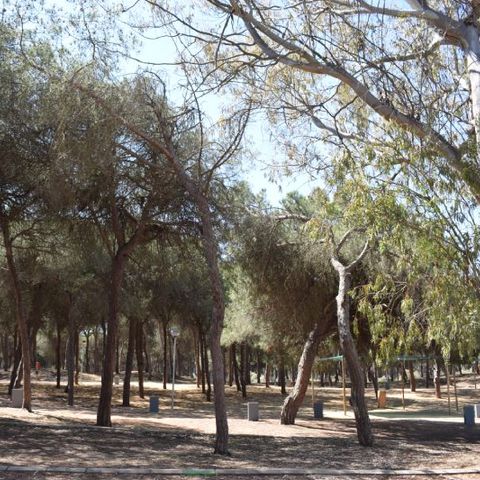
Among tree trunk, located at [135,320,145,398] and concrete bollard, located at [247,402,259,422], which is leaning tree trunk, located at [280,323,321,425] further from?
tree trunk, located at [135,320,145,398]

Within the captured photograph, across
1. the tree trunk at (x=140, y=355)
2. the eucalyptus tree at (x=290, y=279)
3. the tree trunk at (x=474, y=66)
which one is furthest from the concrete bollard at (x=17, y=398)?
the tree trunk at (x=474, y=66)

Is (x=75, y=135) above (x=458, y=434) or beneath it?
above

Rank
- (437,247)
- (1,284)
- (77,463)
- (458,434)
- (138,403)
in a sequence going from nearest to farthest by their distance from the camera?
(437,247)
(77,463)
(458,434)
(1,284)
(138,403)

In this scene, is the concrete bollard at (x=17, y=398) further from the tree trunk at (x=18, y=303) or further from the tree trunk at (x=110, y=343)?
the tree trunk at (x=110, y=343)

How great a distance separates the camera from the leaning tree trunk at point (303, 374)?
18453 millimetres

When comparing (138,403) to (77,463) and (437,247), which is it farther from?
(437,247)

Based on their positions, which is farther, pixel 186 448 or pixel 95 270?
pixel 95 270

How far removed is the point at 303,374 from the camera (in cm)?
1855

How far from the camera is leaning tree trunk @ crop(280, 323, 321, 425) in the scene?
18453mm

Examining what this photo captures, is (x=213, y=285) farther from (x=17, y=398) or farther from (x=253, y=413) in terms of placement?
(x=17, y=398)

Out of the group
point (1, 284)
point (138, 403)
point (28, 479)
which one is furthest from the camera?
point (138, 403)

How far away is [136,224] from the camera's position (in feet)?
53.9

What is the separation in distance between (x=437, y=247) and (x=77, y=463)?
20.1 ft

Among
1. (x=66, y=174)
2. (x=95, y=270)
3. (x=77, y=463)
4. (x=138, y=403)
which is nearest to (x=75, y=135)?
(x=66, y=174)
